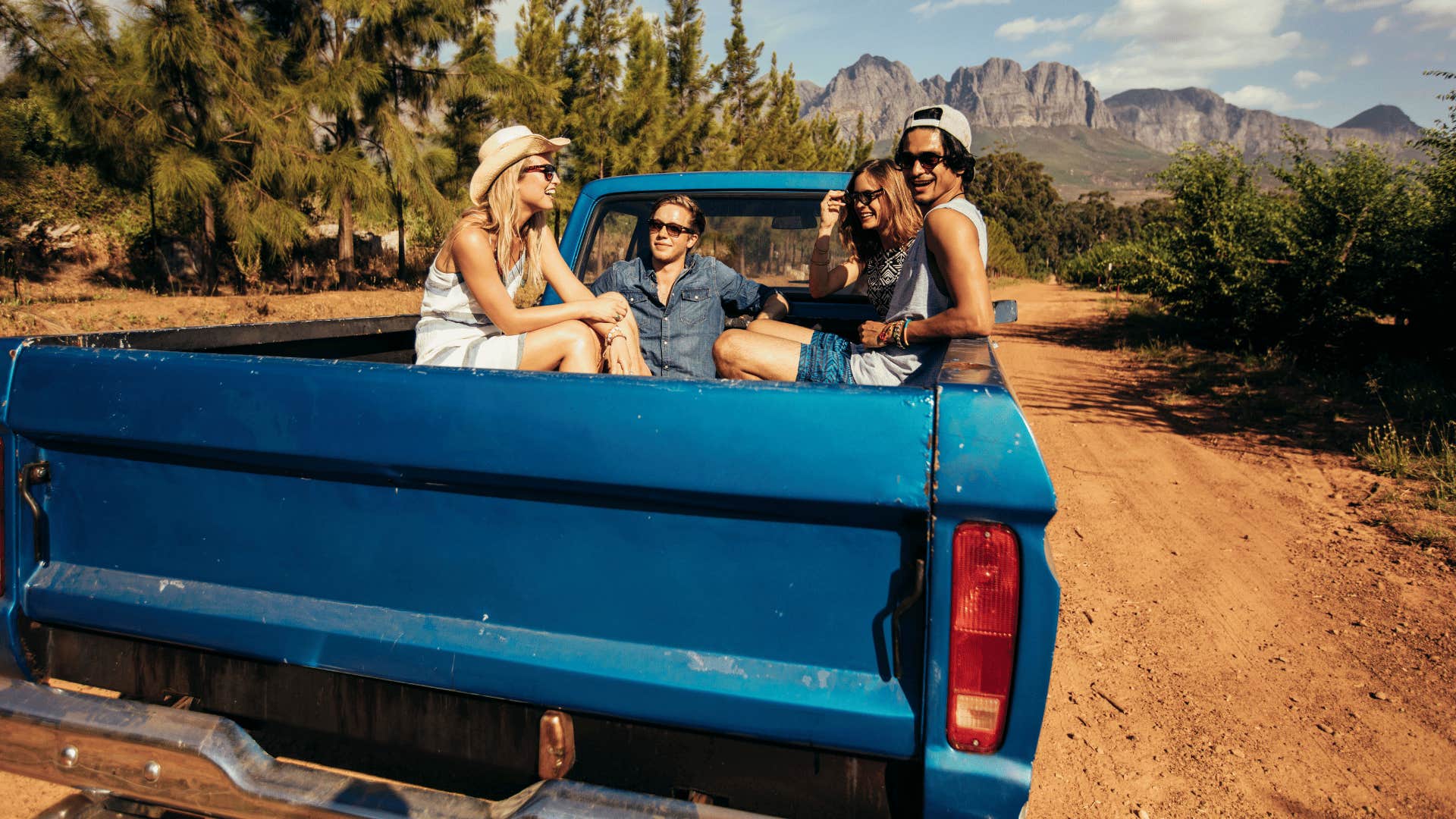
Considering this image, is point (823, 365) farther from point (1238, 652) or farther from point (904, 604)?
point (1238, 652)

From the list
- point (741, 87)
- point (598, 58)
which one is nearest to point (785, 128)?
point (741, 87)

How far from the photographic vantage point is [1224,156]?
15.2 metres

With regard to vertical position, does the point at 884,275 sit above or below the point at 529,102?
below

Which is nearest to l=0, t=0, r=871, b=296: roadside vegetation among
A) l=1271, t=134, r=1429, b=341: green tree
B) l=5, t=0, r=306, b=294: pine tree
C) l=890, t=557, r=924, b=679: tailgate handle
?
l=5, t=0, r=306, b=294: pine tree

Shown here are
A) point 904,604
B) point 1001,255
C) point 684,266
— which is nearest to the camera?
point 904,604

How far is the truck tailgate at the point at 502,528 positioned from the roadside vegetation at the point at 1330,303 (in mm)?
5368

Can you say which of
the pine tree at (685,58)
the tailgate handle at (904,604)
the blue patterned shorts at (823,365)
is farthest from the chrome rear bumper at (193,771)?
the pine tree at (685,58)

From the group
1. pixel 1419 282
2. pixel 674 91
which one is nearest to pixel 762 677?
pixel 1419 282

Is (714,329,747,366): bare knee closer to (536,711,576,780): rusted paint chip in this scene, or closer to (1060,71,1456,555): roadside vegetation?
(536,711,576,780): rusted paint chip

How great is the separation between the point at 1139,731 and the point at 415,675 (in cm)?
266

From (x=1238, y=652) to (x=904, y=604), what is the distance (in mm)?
3168

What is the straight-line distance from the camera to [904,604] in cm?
137

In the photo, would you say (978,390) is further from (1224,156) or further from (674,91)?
(674,91)

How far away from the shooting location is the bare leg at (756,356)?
281 centimetres
